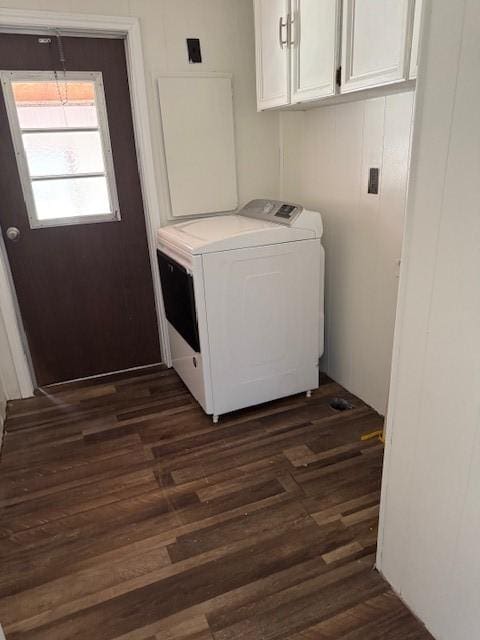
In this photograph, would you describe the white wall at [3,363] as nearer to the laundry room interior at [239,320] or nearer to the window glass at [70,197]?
the laundry room interior at [239,320]

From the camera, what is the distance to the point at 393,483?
1.39m

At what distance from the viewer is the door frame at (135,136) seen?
2.25 metres

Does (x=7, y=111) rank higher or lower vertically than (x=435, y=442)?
higher

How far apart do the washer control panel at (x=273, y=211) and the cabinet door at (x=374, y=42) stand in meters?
0.65

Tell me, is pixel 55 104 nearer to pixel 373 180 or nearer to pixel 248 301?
pixel 248 301

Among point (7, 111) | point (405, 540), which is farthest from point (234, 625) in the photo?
point (7, 111)

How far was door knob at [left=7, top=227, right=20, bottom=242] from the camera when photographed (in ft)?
8.32

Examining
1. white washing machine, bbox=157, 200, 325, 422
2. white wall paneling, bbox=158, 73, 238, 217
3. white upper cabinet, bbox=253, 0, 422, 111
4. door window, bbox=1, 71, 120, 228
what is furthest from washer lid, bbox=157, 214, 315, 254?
white upper cabinet, bbox=253, 0, 422, 111

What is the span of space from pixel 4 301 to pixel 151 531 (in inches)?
62.6

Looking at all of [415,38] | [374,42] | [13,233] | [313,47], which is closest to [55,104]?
[13,233]

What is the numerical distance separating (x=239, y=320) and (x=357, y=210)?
854mm

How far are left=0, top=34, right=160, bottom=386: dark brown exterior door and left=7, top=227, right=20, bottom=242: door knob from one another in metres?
0.03

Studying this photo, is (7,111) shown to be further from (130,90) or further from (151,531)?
(151,531)

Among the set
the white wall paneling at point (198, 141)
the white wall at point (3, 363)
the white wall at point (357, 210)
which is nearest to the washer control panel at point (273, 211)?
the white wall paneling at point (198, 141)
